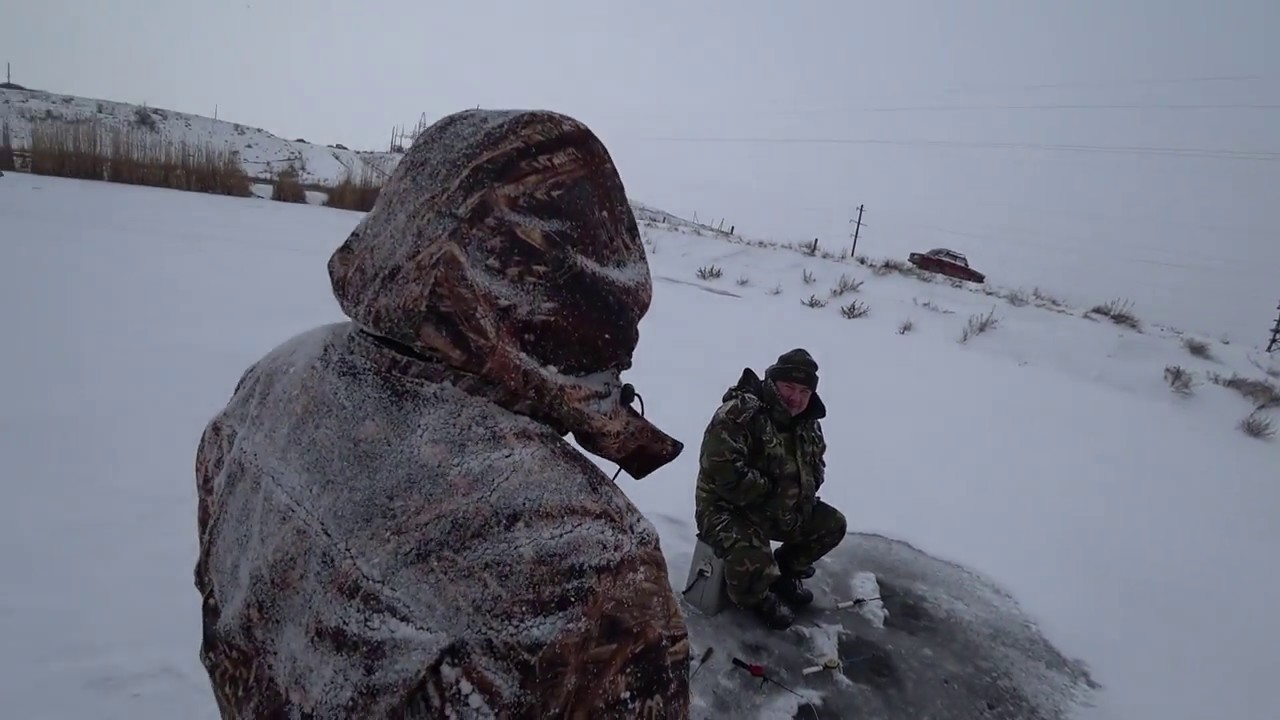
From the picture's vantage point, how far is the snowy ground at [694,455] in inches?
95.8

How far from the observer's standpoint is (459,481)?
86 cm

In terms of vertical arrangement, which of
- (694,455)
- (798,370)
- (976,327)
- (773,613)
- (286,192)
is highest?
(286,192)

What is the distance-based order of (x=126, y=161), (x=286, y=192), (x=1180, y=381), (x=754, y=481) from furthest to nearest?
(x=286, y=192), (x=126, y=161), (x=1180, y=381), (x=754, y=481)

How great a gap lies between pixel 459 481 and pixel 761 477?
2168mm

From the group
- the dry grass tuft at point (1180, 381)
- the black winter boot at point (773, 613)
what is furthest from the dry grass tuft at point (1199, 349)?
the black winter boot at point (773, 613)

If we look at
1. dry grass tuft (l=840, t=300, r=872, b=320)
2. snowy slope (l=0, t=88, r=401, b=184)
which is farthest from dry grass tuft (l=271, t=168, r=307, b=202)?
snowy slope (l=0, t=88, r=401, b=184)

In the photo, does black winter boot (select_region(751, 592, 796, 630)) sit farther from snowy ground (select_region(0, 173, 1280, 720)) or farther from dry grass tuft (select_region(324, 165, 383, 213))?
dry grass tuft (select_region(324, 165, 383, 213))

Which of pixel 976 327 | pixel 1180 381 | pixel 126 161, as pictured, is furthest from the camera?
pixel 126 161

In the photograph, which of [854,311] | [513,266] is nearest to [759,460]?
[513,266]

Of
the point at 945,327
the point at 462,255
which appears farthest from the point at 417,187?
the point at 945,327

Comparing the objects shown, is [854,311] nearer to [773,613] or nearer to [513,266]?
[773,613]

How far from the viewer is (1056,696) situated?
2.75 meters

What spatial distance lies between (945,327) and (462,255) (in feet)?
30.3

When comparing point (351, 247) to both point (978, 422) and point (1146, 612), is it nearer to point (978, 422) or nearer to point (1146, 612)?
point (1146, 612)
